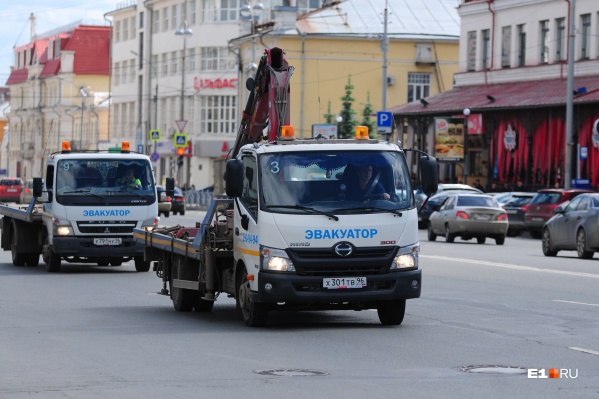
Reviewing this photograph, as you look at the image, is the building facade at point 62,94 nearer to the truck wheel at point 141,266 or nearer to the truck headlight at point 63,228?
the truck wheel at point 141,266

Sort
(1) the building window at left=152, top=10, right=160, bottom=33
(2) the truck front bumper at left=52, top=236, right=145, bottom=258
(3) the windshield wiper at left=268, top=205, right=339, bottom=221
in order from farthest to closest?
(1) the building window at left=152, top=10, right=160, bottom=33 < (2) the truck front bumper at left=52, top=236, right=145, bottom=258 < (3) the windshield wiper at left=268, top=205, right=339, bottom=221

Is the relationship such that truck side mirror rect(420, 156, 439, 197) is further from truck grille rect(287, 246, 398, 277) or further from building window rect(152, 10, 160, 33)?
building window rect(152, 10, 160, 33)

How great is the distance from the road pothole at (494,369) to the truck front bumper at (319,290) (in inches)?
127

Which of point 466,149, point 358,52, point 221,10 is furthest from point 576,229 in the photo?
point 221,10

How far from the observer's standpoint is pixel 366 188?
1591 cm

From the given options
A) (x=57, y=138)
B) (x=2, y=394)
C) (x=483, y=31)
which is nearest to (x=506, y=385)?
(x=2, y=394)

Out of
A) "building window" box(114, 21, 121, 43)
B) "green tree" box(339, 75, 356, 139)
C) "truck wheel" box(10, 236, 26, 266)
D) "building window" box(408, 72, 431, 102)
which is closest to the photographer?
"truck wheel" box(10, 236, 26, 266)

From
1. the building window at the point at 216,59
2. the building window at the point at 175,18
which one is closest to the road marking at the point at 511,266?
the building window at the point at 216,59

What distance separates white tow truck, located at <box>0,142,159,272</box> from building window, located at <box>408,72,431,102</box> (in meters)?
62.1

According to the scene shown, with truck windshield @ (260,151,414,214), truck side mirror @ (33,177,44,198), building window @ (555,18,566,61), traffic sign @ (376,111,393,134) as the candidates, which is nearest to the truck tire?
truck side mirror @ (33,177,44,198)

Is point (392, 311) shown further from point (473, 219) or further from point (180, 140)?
point (180, 140)

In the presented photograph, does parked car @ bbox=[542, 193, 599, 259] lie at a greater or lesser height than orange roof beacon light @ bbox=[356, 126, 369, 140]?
lesser

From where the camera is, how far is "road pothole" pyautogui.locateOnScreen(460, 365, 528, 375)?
12.0 metres

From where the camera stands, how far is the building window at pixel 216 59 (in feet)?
319
